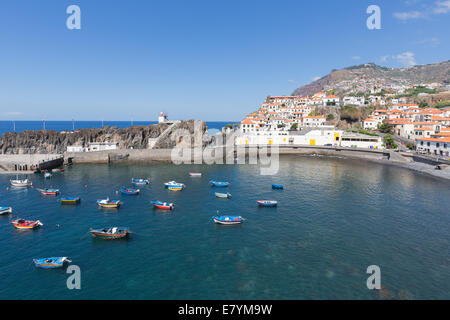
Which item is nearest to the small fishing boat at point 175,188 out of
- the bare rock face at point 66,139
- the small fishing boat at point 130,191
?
the small fishing boat at point 130,191

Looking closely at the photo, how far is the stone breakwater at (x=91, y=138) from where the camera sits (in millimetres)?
86875

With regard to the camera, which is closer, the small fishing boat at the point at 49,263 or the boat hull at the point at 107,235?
the small fishing boat at the point at 49,263

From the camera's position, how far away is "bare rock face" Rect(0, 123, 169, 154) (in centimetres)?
8644

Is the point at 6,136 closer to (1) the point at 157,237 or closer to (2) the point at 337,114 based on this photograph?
(1) the point at 157,237

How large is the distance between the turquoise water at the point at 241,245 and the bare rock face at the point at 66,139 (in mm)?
44456

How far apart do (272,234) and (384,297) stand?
13.8 m

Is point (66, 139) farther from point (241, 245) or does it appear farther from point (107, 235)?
point (241, 245)

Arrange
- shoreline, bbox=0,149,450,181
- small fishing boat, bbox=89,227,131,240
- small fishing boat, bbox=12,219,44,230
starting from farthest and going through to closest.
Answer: shoreline, bbox=0,149,450,181 < small fishing boat, bbox=12,219,44,230 < small fishing boat, bbox=89,227,131,240

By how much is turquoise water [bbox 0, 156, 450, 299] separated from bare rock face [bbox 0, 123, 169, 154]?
1750 inches

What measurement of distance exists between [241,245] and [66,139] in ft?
299

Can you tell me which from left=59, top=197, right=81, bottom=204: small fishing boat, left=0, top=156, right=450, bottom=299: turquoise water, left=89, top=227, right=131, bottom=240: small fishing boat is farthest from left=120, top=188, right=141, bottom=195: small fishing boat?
left=89, top=227, right=131, bottom=240: small fishing boat

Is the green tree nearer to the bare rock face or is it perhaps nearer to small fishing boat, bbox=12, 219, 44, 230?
the bare rock face

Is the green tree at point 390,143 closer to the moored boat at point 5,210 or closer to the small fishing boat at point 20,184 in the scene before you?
the moored boat at point 5,210
